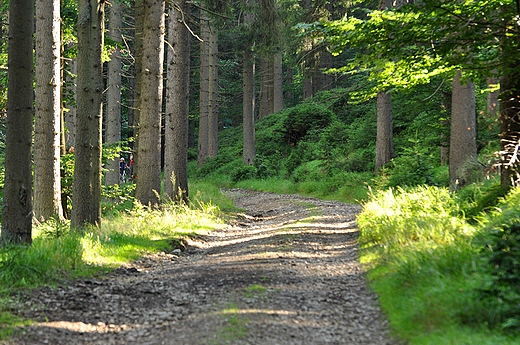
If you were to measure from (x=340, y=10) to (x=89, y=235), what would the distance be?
20.3m

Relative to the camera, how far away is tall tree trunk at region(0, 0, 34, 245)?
19.0 ft

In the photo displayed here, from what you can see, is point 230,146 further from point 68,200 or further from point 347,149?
point 68,200

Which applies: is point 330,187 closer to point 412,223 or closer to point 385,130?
point 385,130

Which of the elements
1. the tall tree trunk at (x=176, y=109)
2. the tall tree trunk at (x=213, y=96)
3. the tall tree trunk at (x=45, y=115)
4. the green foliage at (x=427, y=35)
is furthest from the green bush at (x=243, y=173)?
the green foliage at (x=427, y=35)

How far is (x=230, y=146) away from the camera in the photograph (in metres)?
34.3

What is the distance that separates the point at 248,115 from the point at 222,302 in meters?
22.7

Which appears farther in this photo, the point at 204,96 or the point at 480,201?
the point at 204,96

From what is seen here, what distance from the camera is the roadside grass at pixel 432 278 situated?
3.42 m

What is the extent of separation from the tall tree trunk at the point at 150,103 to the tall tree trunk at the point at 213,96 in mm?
16063

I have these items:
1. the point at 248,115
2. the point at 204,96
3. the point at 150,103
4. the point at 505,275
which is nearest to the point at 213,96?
the point at 204,96

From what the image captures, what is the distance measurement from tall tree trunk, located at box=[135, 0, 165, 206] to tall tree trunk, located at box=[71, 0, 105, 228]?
109 inches

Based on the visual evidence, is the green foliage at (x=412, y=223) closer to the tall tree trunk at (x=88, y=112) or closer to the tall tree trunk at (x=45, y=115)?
the tall tree trunk at (x=88, y=112)

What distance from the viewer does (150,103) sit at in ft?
34.7

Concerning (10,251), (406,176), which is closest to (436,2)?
(406,176)
